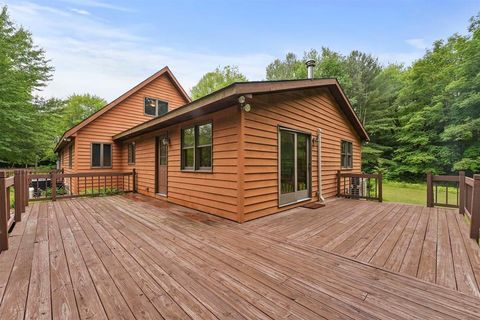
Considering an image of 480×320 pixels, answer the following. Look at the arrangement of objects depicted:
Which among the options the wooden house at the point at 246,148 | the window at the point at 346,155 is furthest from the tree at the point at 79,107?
the window at the point at 346,155

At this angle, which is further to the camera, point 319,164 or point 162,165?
point 162,165

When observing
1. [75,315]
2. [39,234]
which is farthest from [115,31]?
[75,315]

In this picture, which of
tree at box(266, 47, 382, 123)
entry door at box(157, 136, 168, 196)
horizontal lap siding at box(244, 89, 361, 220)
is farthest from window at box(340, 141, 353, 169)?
tree at box(266, 47, 382, 123)

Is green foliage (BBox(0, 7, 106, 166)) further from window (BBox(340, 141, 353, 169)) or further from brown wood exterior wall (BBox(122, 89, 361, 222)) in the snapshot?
window (BBox(340, 141, 353, 169))

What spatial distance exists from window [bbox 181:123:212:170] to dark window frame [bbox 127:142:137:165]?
3.90m

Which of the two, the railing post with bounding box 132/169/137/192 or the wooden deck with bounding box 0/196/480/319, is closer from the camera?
the wooden deck with bounding box 0/196/480/319

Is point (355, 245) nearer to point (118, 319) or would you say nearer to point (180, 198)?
point (118, 319)

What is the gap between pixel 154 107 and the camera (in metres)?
10.9

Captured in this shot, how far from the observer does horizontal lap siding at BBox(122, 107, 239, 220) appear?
4.18 metres

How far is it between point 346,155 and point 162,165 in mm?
6870

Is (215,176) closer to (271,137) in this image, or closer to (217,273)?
(271,137)

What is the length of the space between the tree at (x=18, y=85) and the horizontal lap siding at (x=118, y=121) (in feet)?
15.5

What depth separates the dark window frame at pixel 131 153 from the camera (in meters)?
8.47

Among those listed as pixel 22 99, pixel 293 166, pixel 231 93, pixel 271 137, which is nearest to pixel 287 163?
pixel 293 166
